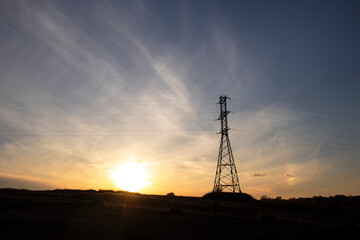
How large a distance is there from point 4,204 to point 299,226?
95.3ft

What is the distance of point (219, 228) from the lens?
60.8 feet

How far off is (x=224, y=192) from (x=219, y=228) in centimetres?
3232

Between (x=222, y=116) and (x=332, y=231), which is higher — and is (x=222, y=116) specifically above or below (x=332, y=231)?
above

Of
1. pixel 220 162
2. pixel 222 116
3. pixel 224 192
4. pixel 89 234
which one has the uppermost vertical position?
pixel 222 116

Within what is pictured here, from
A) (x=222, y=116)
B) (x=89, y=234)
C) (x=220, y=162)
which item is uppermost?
(x=222, y=116)

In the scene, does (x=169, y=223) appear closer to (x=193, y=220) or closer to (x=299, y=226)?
(x=193, y=220)

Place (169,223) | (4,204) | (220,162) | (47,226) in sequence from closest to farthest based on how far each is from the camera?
(47,226), (169,223), (4,204), (220,162)

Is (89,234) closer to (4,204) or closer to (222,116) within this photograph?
(4,204)

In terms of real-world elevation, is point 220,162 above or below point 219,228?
above

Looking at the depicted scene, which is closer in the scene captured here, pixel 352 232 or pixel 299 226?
pixel 352 232

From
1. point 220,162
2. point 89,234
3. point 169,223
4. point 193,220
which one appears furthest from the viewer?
point 220,162

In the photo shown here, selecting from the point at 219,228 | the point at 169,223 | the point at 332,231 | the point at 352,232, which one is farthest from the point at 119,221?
the point at 352,232

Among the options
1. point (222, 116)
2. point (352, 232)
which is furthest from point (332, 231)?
point (222, 116)

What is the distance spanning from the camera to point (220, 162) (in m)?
48.7
